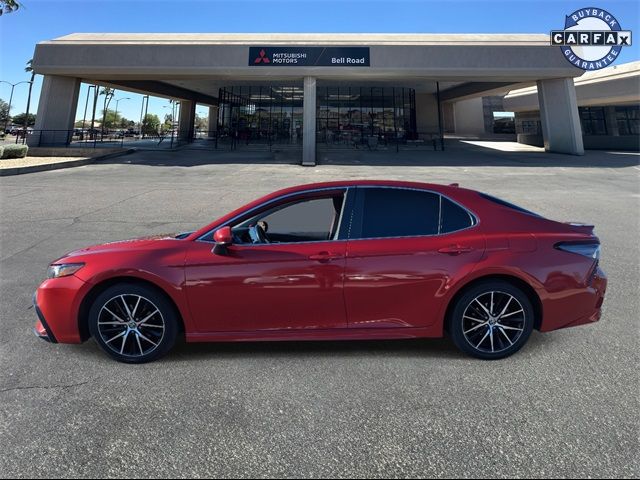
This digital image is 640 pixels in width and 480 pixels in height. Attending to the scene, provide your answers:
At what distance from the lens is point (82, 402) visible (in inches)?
112

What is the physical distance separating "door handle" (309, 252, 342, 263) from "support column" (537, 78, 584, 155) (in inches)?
1108

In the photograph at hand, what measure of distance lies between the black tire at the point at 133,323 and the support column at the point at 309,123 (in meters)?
21.2

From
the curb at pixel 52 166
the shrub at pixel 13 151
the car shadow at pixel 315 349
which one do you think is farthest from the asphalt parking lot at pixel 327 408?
the shrub at pixel 13 151

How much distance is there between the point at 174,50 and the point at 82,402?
82.6ft

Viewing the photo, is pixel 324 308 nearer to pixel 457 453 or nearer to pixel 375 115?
pixel 457 453

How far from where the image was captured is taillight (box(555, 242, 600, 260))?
3.32 meters

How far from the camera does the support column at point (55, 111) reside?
997 inches

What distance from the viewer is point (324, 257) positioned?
3.17 metres

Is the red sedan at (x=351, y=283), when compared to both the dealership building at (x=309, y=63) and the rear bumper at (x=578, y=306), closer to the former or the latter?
the rear bumper at (x=578, y=306)

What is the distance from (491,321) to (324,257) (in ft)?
4.84

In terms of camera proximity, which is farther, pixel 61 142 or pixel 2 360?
pixel 61 142

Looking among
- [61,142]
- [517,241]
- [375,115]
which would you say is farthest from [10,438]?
[375,115]

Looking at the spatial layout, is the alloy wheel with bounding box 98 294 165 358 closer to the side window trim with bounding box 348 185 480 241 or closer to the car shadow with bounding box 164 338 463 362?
the car shadow with bounding box 164 338 463 362

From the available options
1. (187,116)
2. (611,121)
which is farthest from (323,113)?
(611,121)
